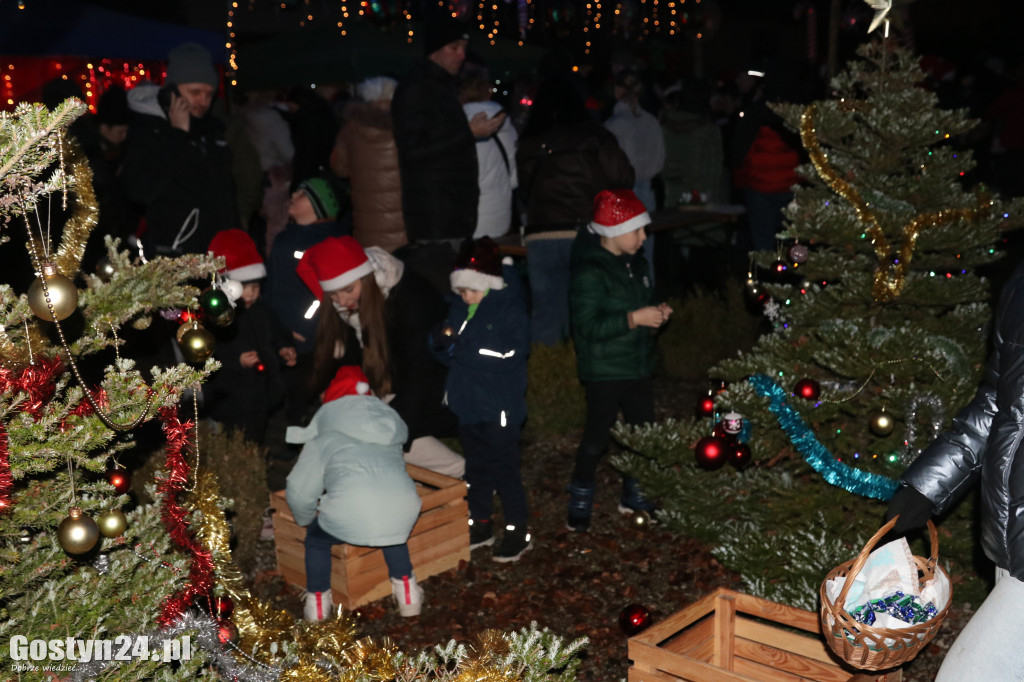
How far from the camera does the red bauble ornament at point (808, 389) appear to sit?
5301 mm

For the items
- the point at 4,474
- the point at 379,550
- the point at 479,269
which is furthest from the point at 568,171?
the point at 4,474

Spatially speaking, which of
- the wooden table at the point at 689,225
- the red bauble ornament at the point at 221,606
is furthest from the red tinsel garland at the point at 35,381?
the wooden table at the point at 689,225

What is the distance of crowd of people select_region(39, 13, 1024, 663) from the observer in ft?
17.7

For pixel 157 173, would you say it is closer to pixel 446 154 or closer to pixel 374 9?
pixel 446 154

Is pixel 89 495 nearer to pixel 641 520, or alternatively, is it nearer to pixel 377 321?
pixel 377 321

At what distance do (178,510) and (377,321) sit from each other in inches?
101

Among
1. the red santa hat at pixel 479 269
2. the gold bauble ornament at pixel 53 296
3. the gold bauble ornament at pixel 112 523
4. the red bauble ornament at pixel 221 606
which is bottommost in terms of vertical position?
the red bauble ornament at pixel 221 606

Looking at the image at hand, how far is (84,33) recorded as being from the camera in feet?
36.7

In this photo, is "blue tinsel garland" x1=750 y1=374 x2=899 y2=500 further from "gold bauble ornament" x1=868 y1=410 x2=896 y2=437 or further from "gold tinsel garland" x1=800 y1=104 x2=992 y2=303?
"gold tinsel garland" x1=800 y1=104 x2=992 y2=303

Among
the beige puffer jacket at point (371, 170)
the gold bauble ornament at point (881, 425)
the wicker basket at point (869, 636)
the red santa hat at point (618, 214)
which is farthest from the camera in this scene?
the beige puffer jacket at point (371, 170)

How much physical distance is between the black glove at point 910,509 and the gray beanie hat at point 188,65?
5.50 metres

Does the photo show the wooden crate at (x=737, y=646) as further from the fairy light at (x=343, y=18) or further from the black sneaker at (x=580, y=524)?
the fairy light at (x=343, y=18)

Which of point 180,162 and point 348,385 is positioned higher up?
point 180,162

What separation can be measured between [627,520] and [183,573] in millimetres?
3800
